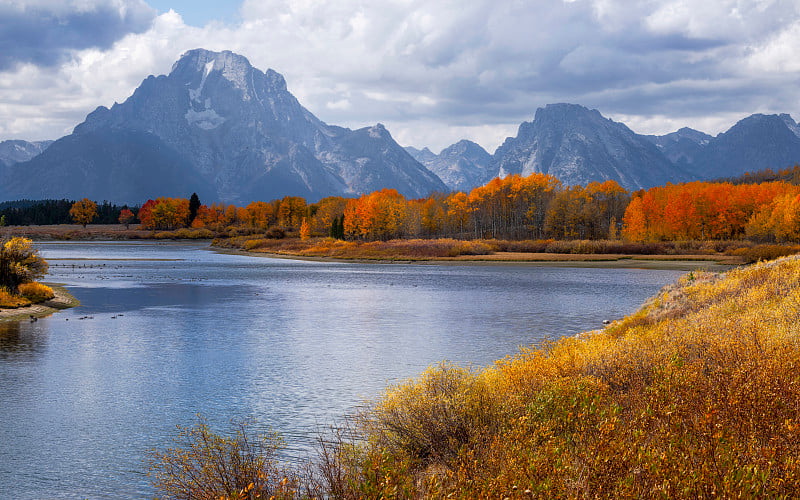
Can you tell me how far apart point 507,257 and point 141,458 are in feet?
328

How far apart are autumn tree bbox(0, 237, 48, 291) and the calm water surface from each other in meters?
4.88

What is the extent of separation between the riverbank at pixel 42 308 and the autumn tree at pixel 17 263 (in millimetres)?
2496

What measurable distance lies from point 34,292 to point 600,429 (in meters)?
46.7

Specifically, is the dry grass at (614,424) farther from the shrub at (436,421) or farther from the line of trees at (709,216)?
the line of trees at (709,216)

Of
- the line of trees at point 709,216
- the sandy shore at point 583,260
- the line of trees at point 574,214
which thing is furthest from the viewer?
the line of trees at point 574,214

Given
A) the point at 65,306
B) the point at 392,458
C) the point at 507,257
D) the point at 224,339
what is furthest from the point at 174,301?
the point at 507,257

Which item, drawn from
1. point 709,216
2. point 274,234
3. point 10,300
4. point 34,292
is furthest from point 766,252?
point 274,234

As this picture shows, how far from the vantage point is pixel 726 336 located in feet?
50.8

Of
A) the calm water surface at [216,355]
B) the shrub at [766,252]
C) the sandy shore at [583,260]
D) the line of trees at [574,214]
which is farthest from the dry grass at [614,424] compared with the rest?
the line of trees at [574,214]

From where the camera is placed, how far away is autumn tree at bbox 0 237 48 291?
4159 cm

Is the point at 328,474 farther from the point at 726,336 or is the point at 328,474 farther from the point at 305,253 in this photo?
the point at 305,253

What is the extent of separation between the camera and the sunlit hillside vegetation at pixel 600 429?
7.55m

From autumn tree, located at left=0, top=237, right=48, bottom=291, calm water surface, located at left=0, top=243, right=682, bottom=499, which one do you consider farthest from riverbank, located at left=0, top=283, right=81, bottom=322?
autumn tree, located at left=0, top=237, right=48, bottom=291

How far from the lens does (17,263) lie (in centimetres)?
4250
